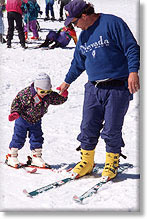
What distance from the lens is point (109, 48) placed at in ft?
8.38

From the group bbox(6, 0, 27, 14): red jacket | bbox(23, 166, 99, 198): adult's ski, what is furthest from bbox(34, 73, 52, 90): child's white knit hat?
bbox(6, 0, 27, 14): red jacket

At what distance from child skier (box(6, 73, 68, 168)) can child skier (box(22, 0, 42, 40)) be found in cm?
169

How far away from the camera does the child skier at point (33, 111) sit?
2922 millimetres

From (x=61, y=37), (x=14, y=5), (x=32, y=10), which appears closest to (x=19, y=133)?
(x=14, y=5)

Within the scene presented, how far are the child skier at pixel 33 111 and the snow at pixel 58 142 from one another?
0.17m

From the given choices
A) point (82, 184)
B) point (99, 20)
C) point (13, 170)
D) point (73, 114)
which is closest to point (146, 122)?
point (82, 184)

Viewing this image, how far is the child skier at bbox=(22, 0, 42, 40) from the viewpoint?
431 cm

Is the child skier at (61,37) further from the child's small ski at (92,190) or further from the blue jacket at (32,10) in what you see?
the child's small ski at (92,190)

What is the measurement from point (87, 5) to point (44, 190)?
143 cm

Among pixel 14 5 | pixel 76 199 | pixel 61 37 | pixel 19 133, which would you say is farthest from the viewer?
pixel 61 37

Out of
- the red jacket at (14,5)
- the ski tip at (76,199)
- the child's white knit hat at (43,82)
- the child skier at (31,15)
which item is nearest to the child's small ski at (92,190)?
the ski tip at (76,199)

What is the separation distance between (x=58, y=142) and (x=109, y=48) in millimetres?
1499

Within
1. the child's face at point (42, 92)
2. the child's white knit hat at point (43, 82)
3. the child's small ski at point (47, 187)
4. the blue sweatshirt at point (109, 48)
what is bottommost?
the child's small ski at point (47, 187)

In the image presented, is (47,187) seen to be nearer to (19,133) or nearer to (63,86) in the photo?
(19,133)
